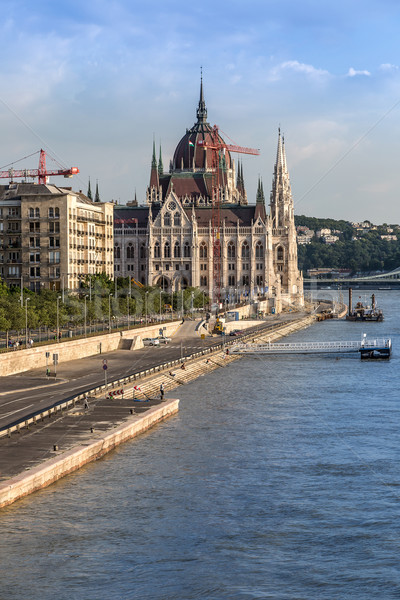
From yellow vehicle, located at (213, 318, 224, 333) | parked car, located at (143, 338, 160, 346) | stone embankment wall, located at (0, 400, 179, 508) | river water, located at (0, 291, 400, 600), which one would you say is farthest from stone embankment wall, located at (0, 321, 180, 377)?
yellow vehicle, located at (213, 318, 224, 333)

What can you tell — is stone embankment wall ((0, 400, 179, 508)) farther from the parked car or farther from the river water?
the parked car

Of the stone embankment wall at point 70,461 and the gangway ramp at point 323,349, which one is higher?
the gangway ramp at point 323,349

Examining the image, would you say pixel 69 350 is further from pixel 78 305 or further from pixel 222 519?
pixel 222 519

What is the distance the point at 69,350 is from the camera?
98.8 metres

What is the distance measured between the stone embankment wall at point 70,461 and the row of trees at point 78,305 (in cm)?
3395

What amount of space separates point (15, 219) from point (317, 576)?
11115 centimetres

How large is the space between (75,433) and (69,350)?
40585 millimetres

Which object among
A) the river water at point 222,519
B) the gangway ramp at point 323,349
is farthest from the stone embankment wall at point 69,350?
the river water at point 222,519

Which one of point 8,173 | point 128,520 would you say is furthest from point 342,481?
point 8,173

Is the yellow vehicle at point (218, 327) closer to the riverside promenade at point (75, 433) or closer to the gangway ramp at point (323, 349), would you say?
the gangway ramp at point (323, 349)

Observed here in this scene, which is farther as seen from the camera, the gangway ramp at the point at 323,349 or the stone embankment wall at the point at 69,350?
the gangway ramp at the point at 323,349

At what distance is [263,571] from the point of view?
132ft

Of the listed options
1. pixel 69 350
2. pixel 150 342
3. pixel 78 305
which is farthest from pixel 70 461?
pixel 150 342

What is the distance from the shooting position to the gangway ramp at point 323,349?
123375 mm
